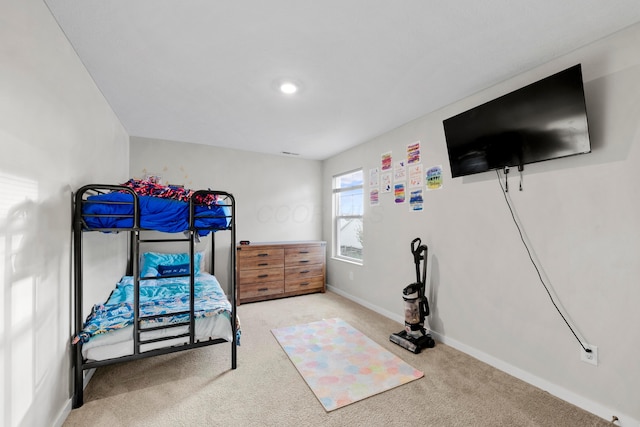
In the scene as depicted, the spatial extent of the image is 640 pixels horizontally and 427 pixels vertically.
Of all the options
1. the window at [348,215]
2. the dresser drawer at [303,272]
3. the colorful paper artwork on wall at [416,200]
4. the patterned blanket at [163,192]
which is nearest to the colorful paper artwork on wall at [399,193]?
the colorful paper artwork on wall at [416,200]

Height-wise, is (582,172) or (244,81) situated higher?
(244,81)

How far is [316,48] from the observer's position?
1868 millimetres

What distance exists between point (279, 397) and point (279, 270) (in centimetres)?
245

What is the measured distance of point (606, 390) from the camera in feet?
5.71

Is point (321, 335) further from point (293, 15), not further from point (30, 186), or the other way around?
point (293, 15)

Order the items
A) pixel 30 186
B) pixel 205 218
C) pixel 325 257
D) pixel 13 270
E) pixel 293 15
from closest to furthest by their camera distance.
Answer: pixel 13 270 < pixel 30 186 < pixel 293 15 < pixel 205 218 < pixel 325 257

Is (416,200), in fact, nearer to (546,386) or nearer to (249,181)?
(546,386)

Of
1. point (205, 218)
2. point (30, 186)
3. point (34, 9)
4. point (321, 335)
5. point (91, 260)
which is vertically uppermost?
point (34, 9)

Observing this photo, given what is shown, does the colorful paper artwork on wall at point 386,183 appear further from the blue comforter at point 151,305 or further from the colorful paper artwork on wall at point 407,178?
the blue comforter at point 151,305

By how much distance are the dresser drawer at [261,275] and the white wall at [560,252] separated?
232 centimetres

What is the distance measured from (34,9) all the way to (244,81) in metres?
1.22

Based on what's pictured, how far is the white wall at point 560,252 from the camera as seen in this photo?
1.69m

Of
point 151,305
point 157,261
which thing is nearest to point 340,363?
point 151,305

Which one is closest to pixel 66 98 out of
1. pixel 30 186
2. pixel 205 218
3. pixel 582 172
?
pixel 30 186
